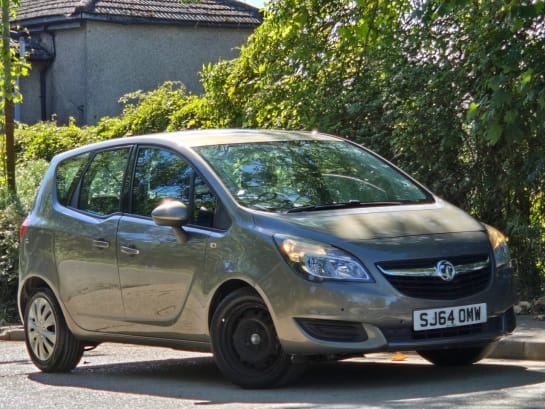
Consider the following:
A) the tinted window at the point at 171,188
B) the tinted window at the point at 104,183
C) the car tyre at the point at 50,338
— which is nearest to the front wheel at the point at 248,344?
the tinted window at the point at 171,188

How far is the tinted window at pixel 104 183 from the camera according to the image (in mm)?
10484

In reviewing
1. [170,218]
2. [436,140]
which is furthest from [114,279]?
[436,140]

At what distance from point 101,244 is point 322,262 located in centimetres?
227

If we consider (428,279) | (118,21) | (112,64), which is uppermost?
(118,21)

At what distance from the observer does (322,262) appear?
8602 mm

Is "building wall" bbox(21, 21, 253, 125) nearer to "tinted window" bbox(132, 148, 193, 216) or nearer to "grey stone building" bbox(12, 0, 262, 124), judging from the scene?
"grey stone building" bbox(12, 0, 262, 124)

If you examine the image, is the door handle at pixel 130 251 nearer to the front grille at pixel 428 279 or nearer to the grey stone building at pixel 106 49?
the front grille at pixel 428 279

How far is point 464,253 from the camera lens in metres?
8.84

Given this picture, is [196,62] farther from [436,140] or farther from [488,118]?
[488,118]

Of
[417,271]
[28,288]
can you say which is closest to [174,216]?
[417,271]

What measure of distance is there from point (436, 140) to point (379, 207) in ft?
16.1

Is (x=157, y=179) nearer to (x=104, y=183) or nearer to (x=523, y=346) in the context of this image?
(x=104, y=183)

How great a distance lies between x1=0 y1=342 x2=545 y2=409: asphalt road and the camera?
8180mm

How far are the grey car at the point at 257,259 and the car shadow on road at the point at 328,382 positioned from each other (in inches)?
7.6
